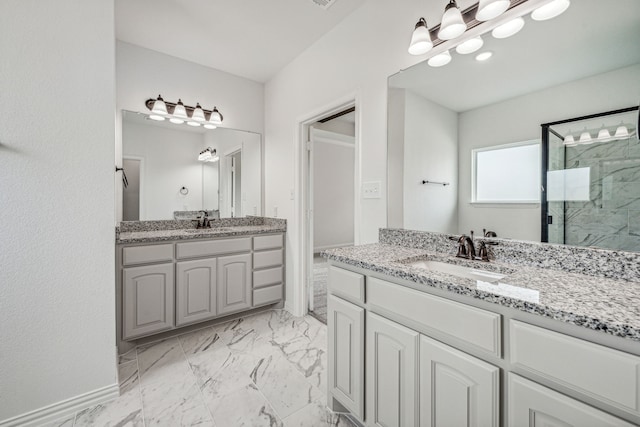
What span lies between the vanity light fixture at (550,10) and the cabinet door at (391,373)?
148 cm

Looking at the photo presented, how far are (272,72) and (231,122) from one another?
713 millimetres

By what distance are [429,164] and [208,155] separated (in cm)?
237

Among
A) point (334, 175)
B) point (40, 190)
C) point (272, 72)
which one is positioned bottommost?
point (40, 190)

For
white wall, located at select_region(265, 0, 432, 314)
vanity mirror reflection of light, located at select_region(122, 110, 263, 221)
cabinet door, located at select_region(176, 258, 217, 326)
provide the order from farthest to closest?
vanity mirror reflection of light, located at select_region(122, 110, 263, 221)
cabinet door, located at select_region(176, 258, 217, 326)
white wall, located at select_region(265, 0, 432, 314)

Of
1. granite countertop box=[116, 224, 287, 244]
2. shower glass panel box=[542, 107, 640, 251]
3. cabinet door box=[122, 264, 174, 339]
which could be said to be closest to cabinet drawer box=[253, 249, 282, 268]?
granite countertop box=[116, 224, 287, 244]

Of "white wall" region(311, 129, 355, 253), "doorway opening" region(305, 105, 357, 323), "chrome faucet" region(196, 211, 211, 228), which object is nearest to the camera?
"chrome faucet" region(196, 211, 211, 228)

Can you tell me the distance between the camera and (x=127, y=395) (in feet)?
5.46

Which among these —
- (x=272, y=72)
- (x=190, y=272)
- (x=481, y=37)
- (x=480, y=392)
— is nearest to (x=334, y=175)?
(x=272, y=72)

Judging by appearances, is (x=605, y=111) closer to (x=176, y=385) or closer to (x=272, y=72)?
(x=176, y=385)

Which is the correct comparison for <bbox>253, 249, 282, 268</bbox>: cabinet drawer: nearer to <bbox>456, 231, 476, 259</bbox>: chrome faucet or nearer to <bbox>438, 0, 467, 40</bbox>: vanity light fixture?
<bbox>456, 231, 476, 259</bbox>: chrome faucet

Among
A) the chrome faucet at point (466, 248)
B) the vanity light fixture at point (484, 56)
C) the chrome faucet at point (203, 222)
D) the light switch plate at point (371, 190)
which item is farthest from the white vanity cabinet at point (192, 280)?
the vanity light fixture at point (484, 56)

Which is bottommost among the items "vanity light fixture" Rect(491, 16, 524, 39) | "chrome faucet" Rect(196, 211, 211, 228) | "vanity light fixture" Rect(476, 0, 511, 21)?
A: "chrome faucet" Rect(196, 211, 211, 228)

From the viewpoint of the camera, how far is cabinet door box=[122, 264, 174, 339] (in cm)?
213

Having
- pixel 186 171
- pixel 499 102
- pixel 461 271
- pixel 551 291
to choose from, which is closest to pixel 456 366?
pixel 551 291
